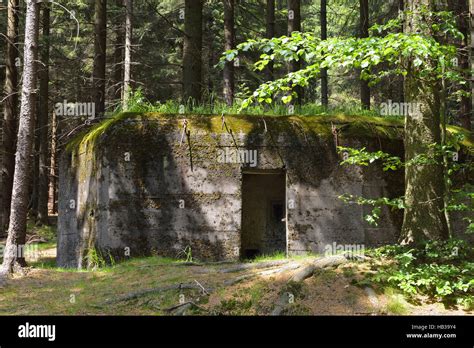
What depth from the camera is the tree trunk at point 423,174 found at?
24.2 ft

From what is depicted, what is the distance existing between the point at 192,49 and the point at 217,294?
340 inches

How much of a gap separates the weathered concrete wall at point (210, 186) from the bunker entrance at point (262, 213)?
2.15 m

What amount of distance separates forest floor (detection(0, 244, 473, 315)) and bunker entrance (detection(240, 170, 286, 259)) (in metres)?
3.84

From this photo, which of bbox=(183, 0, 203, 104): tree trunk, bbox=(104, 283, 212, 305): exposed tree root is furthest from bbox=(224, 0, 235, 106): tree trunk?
bbox=(104, 283, 212, 305): exposed tree root

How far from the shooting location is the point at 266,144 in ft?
34.0

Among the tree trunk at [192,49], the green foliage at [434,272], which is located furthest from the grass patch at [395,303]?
the tree trunk at [192,49]

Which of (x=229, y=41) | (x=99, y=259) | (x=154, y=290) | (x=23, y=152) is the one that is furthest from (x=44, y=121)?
(x=154, y=290)

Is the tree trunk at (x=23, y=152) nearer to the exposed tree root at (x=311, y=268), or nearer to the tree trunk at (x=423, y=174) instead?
the exposed tree root at (x=311, y=268)

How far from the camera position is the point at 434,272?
673 centimetres

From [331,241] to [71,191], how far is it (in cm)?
660

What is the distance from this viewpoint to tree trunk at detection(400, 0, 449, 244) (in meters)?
7.39

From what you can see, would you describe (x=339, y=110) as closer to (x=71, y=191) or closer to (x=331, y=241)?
(x=331, y=241)

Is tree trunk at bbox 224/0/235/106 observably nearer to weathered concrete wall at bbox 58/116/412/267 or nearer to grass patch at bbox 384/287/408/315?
weathered concrete wall at bbox 58/116/412/267
